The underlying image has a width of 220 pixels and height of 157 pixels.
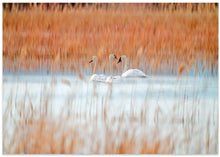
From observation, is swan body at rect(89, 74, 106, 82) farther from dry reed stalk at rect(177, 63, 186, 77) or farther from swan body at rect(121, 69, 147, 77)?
dry reed stalk at rect(177, 63, 186, 77)

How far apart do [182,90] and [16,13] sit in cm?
174

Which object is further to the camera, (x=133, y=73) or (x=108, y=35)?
(x=108, y=35)

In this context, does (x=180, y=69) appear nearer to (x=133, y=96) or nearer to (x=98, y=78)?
(x=133, y=96)

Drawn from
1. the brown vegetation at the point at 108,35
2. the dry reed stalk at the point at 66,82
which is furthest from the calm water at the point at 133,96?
the brown vegetation at the point at 108,35

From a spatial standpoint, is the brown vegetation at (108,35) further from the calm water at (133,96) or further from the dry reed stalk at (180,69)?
the calm water at (133,96)

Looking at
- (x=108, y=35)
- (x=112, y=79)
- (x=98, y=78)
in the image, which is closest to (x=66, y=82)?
(x=98, y=78)

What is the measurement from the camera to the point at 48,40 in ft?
12.0

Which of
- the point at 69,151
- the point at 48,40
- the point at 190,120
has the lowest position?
the point at 69,151

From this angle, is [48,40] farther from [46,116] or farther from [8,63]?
[46,116]

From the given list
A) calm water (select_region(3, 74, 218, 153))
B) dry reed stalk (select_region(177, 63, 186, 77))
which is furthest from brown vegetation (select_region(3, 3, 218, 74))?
calm water (select_region(3, 74, 218, 153))

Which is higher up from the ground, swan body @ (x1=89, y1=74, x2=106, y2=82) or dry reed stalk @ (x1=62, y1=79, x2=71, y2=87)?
swan body @ (x1=89, y1=74, x2=106, y2=82)

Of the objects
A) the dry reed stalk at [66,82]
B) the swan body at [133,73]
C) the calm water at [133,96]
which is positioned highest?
the swan body at [133,73]

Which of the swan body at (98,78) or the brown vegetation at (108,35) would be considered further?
the brown vegetation at (108,35)

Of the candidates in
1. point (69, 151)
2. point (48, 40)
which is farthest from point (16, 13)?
point (69, 151)
